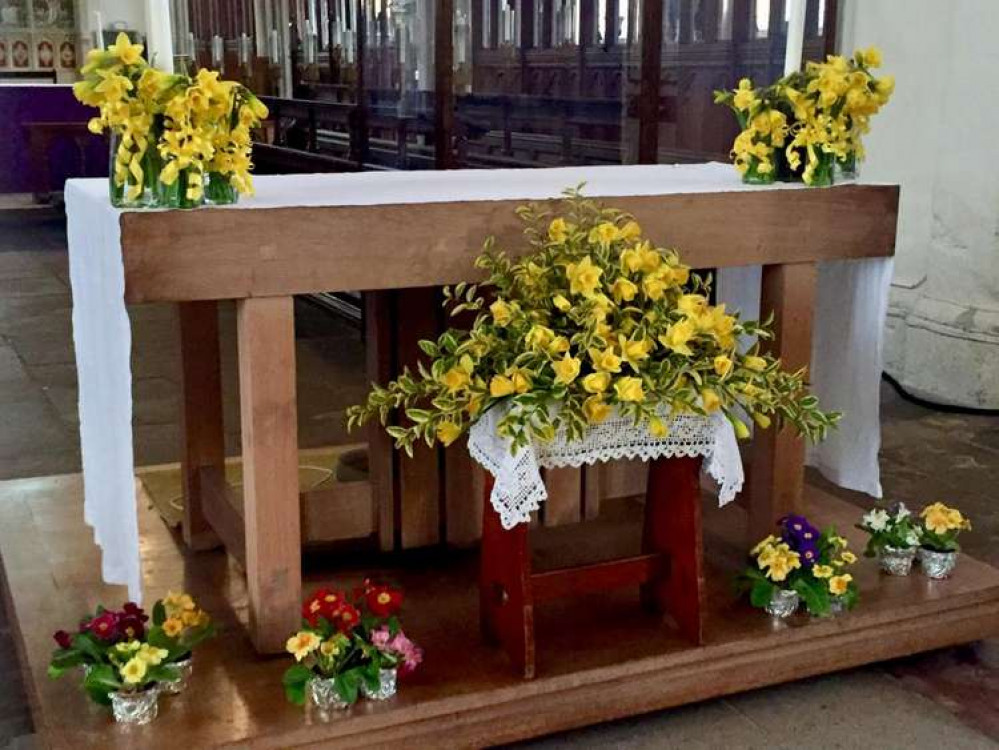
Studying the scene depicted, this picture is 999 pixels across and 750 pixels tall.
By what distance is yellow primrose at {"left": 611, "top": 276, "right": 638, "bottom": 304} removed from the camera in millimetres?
2113

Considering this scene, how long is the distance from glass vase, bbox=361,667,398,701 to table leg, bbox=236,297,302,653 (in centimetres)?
22

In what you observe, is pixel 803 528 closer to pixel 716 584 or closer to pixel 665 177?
pixel 716 584

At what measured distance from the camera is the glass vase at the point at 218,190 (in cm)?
209

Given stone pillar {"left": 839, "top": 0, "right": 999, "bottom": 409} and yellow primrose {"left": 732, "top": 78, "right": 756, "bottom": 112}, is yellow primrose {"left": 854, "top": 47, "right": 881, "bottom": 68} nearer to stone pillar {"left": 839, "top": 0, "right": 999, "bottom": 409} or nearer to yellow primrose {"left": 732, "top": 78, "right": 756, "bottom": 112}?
yellow primrose {"left": 732, "top": 78, "right": 756, "bottom": 112}

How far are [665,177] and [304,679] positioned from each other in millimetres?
1372

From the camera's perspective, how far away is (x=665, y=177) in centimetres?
284

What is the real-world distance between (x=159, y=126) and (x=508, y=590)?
0.94 metres

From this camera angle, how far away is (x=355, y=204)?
2152 millimetres

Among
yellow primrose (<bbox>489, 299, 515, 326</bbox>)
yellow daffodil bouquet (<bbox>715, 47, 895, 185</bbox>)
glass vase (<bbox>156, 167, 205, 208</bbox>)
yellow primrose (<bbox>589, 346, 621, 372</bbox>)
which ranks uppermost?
yellow daffodil bouquet (<bbox>715, 47, 895, 185</bbox>)

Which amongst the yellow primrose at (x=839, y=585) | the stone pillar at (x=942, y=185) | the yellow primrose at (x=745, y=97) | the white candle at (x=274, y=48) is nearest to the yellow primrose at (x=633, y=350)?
the yellow primrose at (x=839, y=585)

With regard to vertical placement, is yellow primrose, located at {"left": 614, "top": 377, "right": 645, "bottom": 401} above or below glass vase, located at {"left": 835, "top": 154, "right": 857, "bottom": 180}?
below

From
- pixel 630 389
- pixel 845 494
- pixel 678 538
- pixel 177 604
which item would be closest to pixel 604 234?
pixel 630 389

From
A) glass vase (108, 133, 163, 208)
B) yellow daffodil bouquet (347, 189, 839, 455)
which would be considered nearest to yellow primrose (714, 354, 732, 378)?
yellow daffodil bouquet (347, 189, 839, 455)

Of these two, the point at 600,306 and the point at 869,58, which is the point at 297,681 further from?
the point at 869,58
